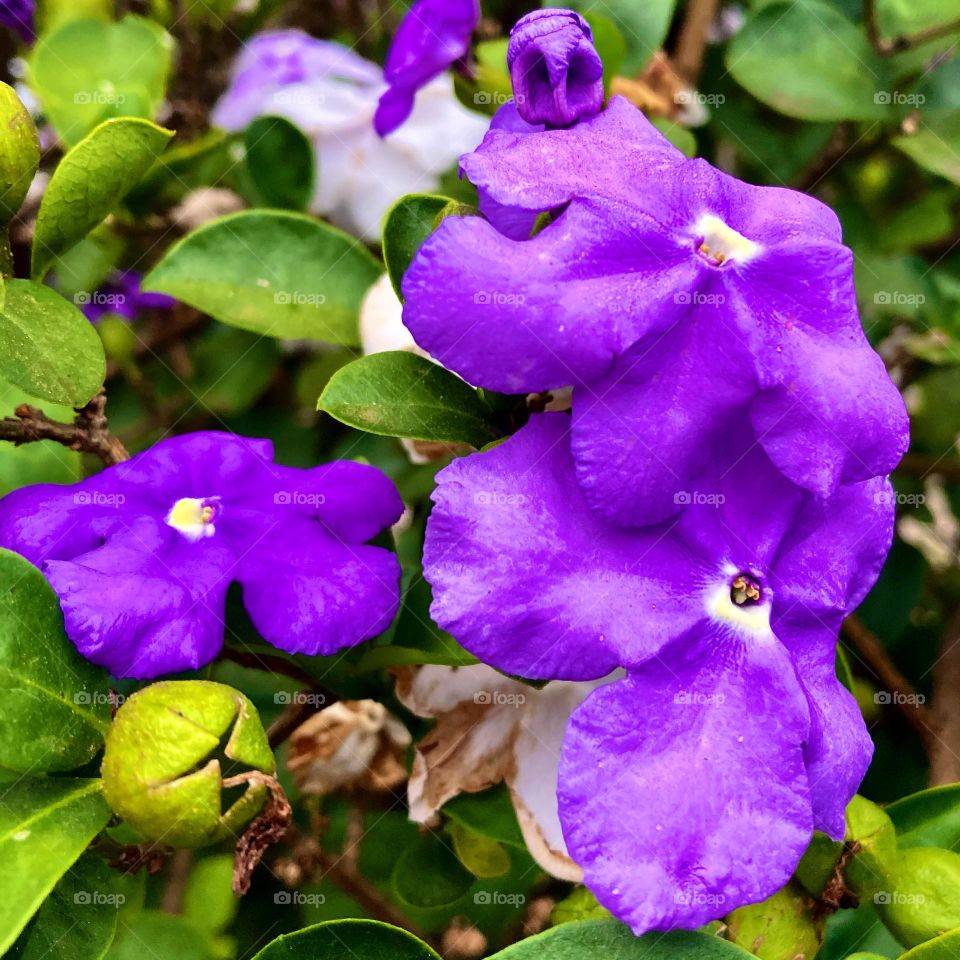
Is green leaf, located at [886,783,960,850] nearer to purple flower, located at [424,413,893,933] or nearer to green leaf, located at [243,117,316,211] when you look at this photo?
purple flower, located at [424,413,893,933]

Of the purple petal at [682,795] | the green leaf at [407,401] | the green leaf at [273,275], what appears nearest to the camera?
the purple petal at [682,795]

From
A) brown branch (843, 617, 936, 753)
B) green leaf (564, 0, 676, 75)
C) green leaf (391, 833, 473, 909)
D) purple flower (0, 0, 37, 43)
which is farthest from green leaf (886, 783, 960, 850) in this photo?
purple flower (0, 0, 37, 43)

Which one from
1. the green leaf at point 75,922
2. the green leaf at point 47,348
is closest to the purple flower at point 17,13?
the green leaf at point 47,348

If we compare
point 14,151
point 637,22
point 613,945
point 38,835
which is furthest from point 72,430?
point 637,22

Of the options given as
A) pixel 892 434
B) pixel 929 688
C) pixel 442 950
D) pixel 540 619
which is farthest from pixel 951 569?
pixel 540 619

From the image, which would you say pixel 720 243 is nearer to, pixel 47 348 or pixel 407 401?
pixel 407 401

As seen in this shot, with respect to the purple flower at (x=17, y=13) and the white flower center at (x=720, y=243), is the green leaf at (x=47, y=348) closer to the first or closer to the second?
the white flower center at (x=720, y=243)

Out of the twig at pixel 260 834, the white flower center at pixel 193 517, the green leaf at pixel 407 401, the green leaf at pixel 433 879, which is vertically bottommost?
the green leaf at pixel 433 879
